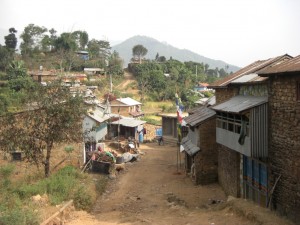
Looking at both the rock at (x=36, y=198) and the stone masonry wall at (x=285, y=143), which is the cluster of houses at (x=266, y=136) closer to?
the stone masonry wall at (x=285, y=143)

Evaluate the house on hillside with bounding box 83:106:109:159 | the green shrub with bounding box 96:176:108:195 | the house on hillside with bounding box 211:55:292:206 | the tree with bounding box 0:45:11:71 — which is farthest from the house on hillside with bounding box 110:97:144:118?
the house on hillside with bounding box 211:55:292:206

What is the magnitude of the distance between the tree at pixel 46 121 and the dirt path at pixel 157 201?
14.5 feet

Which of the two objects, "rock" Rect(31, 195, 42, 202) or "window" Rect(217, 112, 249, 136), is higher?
"window" Rect(217, 112, 249, 136)

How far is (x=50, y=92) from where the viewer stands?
20453 mm

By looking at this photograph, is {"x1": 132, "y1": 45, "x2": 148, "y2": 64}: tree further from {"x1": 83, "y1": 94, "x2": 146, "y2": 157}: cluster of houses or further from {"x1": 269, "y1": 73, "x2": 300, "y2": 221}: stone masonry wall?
{"x1": 269, "y1": 73, "x2": 300, "y2": 221}: stone masonry wall

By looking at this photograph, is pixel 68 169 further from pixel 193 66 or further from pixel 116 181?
pixel 193 66

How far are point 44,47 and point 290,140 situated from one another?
7341 cm

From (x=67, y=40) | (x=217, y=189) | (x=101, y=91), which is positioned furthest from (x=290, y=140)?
(x=67, y=40)

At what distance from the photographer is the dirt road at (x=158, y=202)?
1384 cm

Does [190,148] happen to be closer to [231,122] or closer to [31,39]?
[231,122]

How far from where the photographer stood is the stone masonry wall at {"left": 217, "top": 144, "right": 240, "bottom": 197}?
16797mm

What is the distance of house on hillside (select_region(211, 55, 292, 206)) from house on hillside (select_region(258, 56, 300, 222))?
1.19 feet

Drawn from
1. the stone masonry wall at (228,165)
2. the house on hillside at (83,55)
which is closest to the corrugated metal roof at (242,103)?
the stone masonry wall at (228,165)


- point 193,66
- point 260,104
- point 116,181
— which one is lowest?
point 116,181
